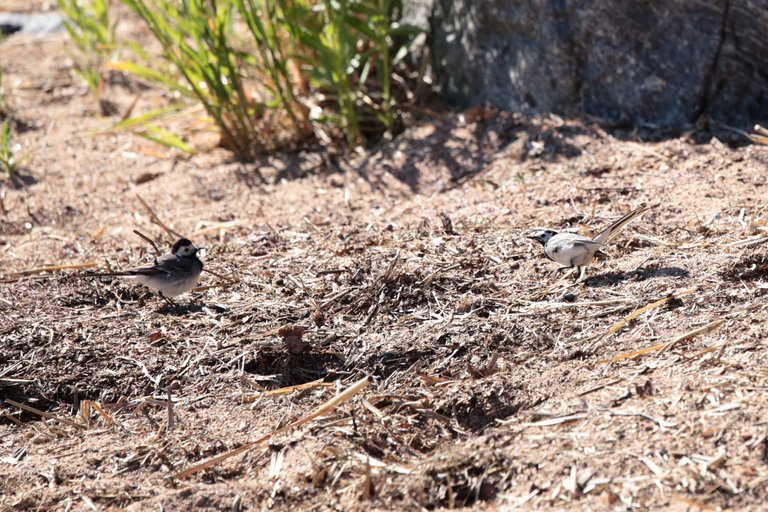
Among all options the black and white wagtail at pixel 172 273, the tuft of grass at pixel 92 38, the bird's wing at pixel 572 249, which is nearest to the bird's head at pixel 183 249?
the black and white wagtail at pixel 172 273

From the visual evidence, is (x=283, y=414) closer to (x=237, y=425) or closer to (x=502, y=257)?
(x=237, y=425)

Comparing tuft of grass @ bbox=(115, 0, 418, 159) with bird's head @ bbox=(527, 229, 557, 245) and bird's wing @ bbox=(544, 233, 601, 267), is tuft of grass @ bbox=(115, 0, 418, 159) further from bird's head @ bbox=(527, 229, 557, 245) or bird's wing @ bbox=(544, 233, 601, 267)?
bird's wing @ bbox=(544, 233, 601, 267)

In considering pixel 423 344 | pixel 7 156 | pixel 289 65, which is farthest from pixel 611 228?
pixel 7 156

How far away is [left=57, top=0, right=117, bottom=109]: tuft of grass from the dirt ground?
2.06 m

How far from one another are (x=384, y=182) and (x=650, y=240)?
88.4 inches

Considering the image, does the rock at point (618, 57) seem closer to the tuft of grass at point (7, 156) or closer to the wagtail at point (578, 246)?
the wagtail at point (578, 246)

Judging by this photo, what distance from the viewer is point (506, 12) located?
6.36m

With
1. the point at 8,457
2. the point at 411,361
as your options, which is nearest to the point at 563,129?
the point at 411,361

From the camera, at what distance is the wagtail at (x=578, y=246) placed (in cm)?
429

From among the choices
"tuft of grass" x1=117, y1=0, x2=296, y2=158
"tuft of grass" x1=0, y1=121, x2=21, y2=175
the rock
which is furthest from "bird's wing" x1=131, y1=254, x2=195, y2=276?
the rock

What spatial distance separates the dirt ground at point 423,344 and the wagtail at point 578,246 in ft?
0.35

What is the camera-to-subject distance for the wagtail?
4.29m

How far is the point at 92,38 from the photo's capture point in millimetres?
8547

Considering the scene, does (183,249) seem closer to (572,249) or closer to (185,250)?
(185,250)
